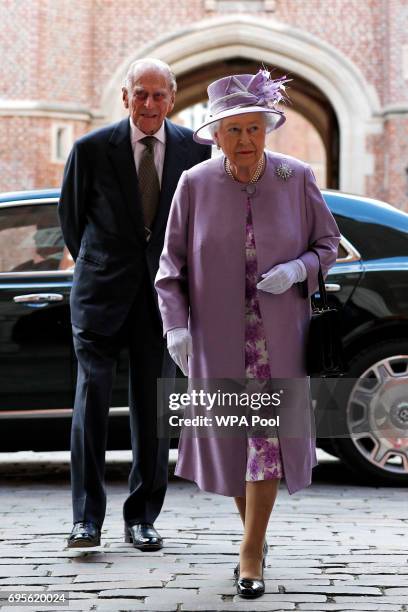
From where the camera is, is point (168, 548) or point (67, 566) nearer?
point (67, 566)

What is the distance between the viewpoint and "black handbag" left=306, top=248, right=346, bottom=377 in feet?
13.5

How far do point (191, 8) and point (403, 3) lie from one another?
3.46 meters

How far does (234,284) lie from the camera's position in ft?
13.5

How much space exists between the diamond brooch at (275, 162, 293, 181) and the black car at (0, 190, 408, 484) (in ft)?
8.13

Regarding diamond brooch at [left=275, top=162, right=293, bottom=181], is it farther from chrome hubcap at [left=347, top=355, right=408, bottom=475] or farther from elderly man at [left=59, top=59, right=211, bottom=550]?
chrome hubcap at [left=347, top=355, right=408, bottom=475]

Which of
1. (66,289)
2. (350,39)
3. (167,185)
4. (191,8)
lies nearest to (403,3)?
(350,39)

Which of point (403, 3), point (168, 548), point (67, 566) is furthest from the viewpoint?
point (403, 3)

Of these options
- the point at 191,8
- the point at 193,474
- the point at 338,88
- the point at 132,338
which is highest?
the point at 191,8

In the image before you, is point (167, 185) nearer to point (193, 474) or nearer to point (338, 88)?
point (193, 474)

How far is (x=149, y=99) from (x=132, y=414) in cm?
121

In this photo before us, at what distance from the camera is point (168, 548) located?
4781 mm

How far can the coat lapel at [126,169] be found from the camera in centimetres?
489

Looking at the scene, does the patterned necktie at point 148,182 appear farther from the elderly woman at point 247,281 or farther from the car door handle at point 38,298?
the car door handle at point 38,298

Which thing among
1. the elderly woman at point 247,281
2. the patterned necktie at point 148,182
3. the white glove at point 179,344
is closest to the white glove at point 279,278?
the elderly woman at point 247,281
